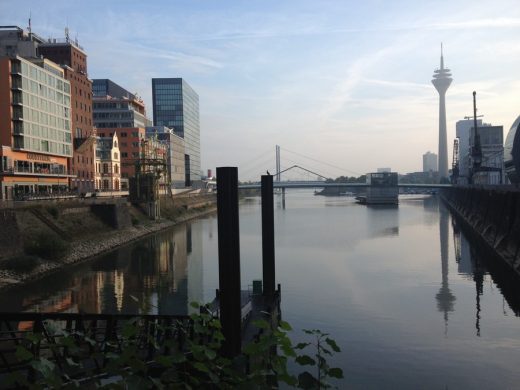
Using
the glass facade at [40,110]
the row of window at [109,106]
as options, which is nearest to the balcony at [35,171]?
the glass facade at [40,110]

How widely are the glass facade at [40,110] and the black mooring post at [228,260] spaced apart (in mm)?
39291

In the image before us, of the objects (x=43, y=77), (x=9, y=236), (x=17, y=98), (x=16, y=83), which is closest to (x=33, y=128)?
(x=17, y=98)

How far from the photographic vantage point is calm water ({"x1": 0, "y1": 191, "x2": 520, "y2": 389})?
13555mm

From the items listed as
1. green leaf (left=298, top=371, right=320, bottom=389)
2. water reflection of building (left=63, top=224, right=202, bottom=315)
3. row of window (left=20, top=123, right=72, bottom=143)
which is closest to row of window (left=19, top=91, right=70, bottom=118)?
row of window (left=20, top=123, right=72, bottom=143)

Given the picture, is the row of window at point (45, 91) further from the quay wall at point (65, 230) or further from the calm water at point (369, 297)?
the calm water at point (369, 297)

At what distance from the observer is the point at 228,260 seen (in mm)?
9727

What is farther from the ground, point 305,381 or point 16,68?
Answer: point 16,68

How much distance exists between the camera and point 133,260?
33.3 meters

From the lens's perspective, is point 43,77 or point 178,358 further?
point 43,77

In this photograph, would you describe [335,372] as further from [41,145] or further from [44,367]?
[41,145]

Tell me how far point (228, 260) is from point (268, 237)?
28.7ft

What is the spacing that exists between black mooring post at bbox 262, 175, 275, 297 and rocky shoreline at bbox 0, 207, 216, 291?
13.2 m

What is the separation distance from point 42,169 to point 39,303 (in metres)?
30.6

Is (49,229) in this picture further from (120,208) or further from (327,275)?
(327,275)
